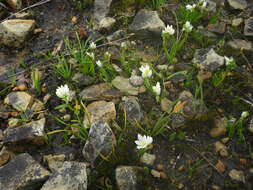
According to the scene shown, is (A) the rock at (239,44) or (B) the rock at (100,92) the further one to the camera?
(A) the rock at (239,44)

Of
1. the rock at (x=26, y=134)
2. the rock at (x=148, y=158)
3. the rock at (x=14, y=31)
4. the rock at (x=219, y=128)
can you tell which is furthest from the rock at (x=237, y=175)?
the rock at (x=14, y=31)

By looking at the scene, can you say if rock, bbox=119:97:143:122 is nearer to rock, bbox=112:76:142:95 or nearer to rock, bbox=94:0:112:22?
rock, bbox=112:76:142:95

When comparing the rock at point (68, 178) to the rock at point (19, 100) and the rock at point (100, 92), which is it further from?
the rock at point (19, 100)

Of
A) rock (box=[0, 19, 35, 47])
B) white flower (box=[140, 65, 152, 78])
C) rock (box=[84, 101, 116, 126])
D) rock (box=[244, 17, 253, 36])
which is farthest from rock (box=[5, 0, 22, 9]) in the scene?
rock (box=[244, 17, 253, 36])

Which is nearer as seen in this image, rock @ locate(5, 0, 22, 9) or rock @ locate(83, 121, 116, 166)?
rock @ locate(83, 121, 116, 166)

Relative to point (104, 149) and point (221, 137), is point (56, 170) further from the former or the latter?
point (221, 137)

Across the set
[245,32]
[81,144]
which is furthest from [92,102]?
[245,32]
